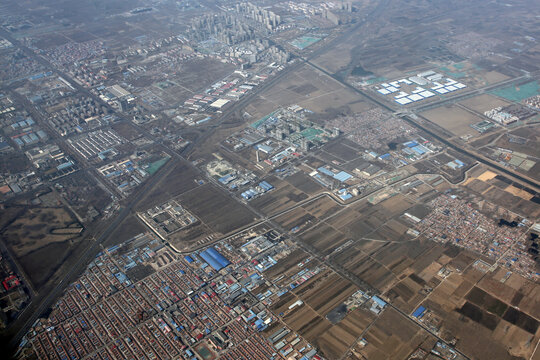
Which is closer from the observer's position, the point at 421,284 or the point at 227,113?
the point at 421,284

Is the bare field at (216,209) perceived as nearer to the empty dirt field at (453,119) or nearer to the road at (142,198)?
the road at (142,198)

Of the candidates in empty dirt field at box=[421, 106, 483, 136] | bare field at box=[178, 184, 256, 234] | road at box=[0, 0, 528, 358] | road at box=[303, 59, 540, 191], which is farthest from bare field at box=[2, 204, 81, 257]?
empty dirt field at box=[421, 106, 483, 136]

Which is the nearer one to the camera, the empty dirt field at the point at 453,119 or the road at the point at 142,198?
the road at the point at 142,198

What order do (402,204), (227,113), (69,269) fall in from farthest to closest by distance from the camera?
1. (227,113)
2. (402,204)
3. (69,269)

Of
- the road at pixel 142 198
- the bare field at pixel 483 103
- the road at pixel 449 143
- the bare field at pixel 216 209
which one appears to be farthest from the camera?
the bare field at pixel 483 103

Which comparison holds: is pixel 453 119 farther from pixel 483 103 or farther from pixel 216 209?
pixel 216 209

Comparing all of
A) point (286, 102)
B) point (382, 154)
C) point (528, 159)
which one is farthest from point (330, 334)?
point (286, 102)

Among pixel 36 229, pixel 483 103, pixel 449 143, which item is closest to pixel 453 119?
pixel 449 143

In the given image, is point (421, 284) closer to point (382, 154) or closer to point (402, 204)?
point (402, 204)

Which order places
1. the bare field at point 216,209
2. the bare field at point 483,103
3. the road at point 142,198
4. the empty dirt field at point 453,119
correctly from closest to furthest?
the road at point 142,198 < the bare field at point 216,209 < the empty dirt field at point 453,119 < the bare field at point 483,103

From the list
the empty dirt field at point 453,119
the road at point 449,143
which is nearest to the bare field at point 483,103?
the empty dirt field at point 453,119

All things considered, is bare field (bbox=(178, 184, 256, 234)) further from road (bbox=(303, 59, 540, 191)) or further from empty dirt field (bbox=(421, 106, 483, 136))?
empty dirt field (bbox=(421, 106, 483, 136))
